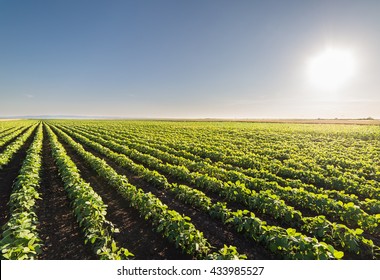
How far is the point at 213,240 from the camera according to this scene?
226 inches

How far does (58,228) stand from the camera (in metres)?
6.34

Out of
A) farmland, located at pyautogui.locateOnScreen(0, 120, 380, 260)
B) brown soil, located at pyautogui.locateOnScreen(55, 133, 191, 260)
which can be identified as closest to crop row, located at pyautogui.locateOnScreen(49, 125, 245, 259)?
farmland, located at pyautogui.locateOnScreen(0, 120, 380, 260)

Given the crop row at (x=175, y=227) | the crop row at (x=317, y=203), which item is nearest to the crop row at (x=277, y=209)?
the crop row at (x=317, y=203)

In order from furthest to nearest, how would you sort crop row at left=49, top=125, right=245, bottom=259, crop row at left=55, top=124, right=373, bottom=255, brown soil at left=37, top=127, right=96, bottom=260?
brown soil at left=37, top=127, right=96, bottom=260 → crop row at left=55, top=124, right=373, bottom=255 → crop row at left=49, top=125, right=245, bottom=259

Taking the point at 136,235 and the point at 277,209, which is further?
the point at 277,209

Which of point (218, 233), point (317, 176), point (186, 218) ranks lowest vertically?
point (218, 233)

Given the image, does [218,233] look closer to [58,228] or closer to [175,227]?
[175,227]

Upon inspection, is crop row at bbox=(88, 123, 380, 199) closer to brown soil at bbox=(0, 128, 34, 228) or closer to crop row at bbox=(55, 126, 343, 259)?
crop row at bbox=(55, 126, 343, 259)

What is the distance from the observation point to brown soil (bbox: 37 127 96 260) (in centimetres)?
526

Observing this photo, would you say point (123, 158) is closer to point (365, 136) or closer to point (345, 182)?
point (345, 182)

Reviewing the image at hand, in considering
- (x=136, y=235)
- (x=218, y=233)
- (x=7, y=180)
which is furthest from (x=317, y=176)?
(x=7, y=180)

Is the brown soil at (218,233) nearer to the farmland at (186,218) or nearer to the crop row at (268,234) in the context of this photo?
the farmland at (186,218)
